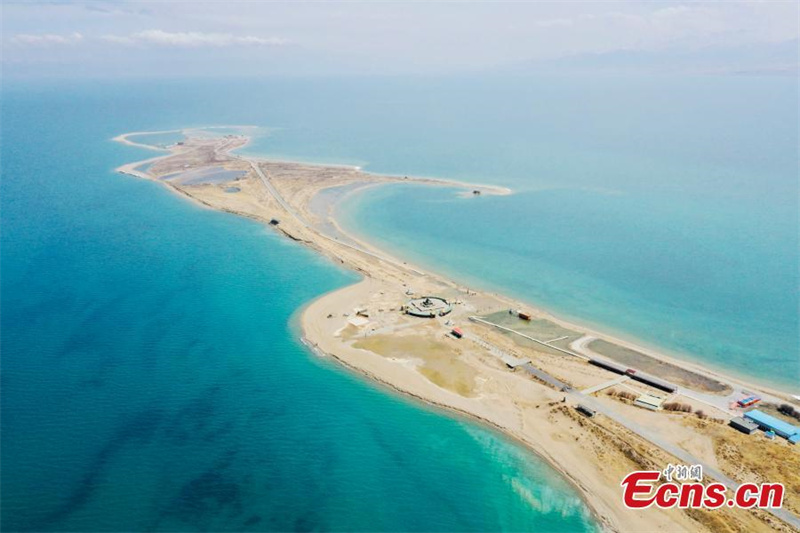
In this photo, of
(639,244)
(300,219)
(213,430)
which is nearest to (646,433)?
(213,430)

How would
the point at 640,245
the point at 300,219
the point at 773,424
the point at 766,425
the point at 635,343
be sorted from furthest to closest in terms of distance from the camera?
the point at 300,219
the point at 640,245
the point at 635,343
the point at 773,424
the point at 766,425

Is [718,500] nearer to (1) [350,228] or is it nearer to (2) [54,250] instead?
(1) [350,228]

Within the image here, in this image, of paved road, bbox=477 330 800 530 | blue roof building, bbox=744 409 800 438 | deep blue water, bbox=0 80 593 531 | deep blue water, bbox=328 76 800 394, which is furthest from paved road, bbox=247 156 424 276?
blue roof building, bbox=744 409 800 438

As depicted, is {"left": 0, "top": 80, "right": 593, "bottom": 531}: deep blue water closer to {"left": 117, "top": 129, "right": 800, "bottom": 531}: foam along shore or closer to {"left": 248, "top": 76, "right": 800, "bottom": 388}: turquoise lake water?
{"left": 117, "top": 129, "right": 800, "bottom": 531}: foam along shore

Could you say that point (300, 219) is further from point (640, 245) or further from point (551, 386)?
point (551, 386)

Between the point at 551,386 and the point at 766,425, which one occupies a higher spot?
the point at 551,386

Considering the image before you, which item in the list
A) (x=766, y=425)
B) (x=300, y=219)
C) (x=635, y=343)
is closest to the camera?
(x=766, y=425)

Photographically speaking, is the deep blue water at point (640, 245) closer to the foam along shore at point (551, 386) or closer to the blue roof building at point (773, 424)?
the foam along shore at point (551, 386)

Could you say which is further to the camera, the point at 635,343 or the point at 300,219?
the point at 300,219
